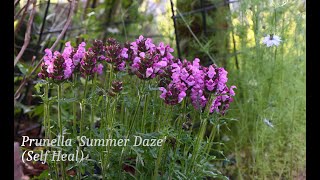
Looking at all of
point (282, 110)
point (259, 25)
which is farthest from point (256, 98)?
point (259, 25)

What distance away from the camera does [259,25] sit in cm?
238

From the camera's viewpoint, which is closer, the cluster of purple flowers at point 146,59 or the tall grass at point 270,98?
the cluster of purple flowers at point 146,59

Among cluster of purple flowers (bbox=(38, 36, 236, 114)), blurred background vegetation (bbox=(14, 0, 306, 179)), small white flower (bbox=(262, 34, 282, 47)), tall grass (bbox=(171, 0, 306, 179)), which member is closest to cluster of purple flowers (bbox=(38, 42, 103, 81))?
cluster of purple flowers (bbox=(38, 36, 236, 114))

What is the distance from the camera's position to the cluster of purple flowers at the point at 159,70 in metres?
1.45

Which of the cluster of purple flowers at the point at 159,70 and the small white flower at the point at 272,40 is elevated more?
the small white flower at the point at 272,40

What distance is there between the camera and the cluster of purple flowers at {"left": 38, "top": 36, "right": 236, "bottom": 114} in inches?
57.2

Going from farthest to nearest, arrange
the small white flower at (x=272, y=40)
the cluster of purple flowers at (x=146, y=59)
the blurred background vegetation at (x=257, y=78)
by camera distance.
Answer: the blurred background vegetation at (x=257, y=78) → the small white flower at (x=272, y=40) → the cluster of purple flowers at (x=146, y=59)

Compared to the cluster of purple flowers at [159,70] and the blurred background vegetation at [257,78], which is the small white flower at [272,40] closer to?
the blurred background vegetation at [257,78]

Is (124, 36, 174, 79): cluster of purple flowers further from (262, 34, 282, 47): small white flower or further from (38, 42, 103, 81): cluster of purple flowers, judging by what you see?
(262, 34, 282, 47): small white flower

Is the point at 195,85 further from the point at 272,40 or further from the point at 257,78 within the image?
the point at 257,78

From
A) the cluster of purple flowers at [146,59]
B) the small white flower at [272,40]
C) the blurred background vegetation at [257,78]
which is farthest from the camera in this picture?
the blurred background vegetation at [257,78]

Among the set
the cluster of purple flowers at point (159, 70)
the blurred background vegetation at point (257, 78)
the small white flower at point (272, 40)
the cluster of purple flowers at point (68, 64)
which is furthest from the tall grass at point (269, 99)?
the cluster of purple flowers at point (68, 64)
